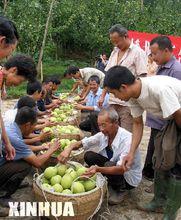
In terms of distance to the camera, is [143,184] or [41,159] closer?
[41,159]

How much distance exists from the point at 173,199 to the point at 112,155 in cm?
107

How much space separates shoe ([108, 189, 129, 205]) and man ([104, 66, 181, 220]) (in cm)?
47

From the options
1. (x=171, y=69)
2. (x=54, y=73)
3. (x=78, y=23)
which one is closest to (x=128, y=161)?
(x=171, y=69)

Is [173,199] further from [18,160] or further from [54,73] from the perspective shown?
[54,73]

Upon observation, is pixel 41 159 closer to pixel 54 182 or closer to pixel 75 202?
pixel 54 182

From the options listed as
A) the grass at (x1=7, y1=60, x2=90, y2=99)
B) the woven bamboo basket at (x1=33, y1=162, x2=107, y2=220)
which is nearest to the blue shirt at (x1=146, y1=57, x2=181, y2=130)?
the woven bamboo basket at (x1=33, y1=162, x2=107, y2=220)

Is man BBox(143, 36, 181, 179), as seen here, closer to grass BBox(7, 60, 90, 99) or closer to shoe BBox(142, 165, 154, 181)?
shoe BBox(142, 165, 154, 181)

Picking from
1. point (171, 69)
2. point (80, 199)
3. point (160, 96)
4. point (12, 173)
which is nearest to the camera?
point (160, 96)

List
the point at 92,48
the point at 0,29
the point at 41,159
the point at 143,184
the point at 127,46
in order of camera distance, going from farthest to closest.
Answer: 1. the point at 92,48
2. the point at 127,46
3. the point at 143,184
4. the point at 41,159
5. the point at 0,29

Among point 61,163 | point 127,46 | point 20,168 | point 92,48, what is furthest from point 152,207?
point 92,48

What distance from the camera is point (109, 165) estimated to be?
168 inches

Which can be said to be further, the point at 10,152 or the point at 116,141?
the point at 116,141

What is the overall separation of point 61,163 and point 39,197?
57cm

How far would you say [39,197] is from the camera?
3734 millimetres
